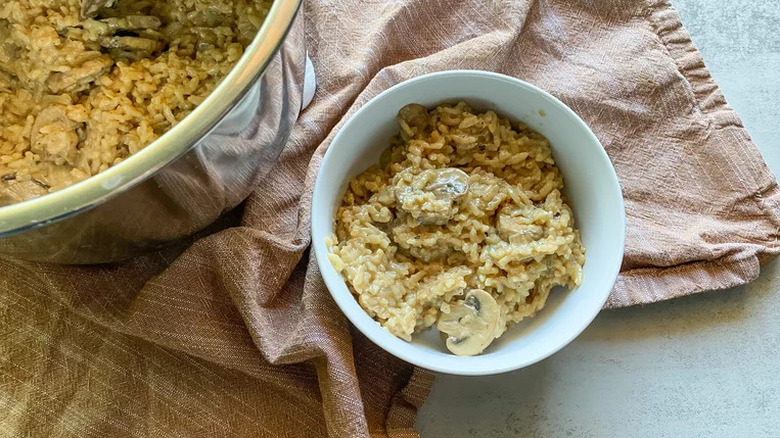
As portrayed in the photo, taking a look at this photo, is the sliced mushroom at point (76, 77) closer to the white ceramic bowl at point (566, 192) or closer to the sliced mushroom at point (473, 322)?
the white ceramic bowl at point (566, 192)

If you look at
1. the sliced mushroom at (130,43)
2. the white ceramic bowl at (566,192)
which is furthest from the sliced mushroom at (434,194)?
the sliced mushroom at (130,43)

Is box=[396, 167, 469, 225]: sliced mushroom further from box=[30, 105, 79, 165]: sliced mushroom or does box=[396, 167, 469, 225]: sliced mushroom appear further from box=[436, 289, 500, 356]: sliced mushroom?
box=[30, 105, 79, 165]: sliced mushroom

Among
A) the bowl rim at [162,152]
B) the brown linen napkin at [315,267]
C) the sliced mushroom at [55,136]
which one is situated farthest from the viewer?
the brown linen napkin at [315,267]

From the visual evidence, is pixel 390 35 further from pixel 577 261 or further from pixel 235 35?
pixel 577 261

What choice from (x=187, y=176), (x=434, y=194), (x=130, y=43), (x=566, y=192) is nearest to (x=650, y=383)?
(x=566, y=192)

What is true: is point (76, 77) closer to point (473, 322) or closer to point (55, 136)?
point (55, 136)

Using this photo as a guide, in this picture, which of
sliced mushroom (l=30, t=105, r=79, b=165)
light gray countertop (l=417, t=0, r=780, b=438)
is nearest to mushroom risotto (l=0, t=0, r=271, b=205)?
sliced mushroom (l=30, t=105, r=79, b=165)

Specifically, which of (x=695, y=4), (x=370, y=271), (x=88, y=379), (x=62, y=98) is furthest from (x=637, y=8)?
(x=88, y=379)
